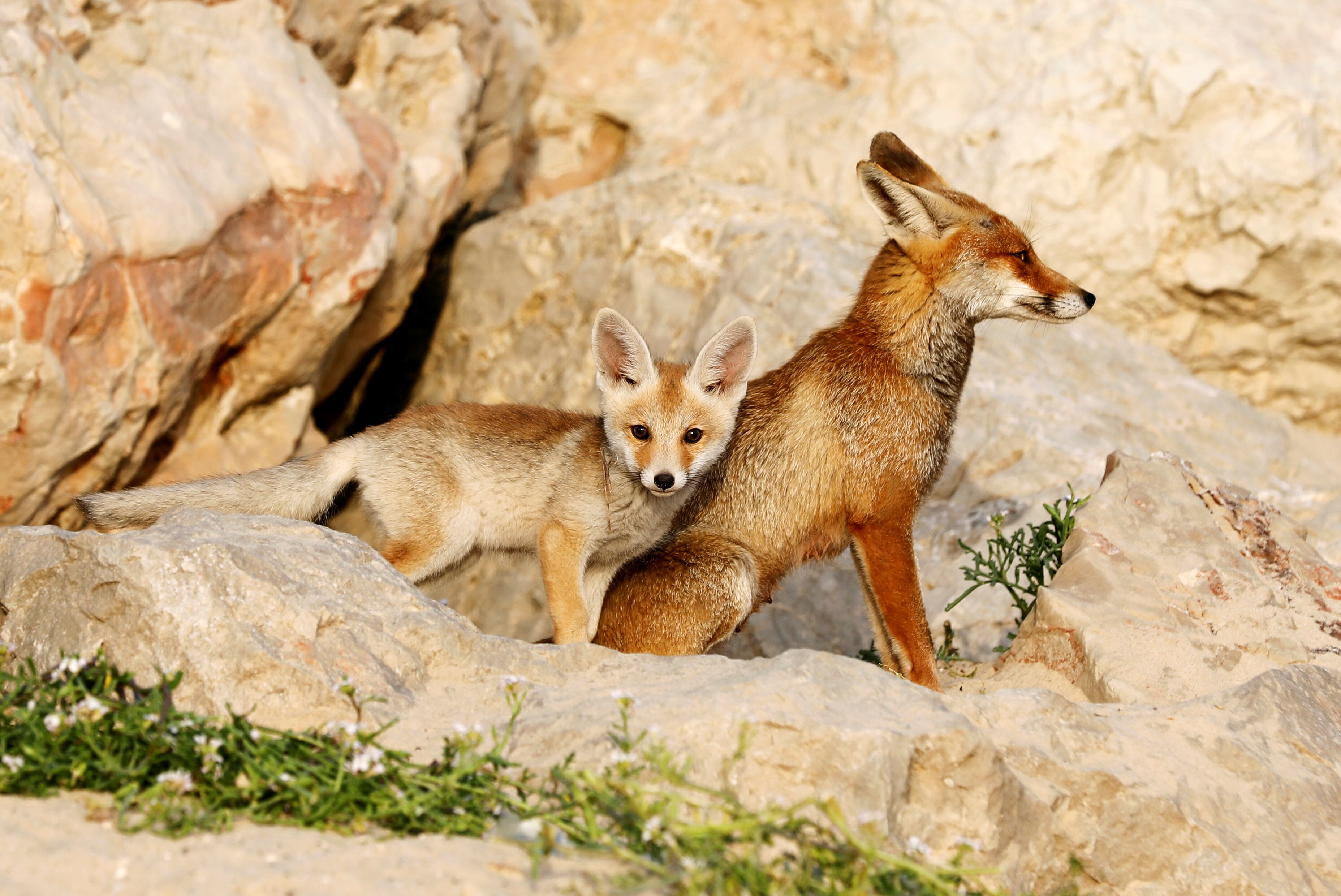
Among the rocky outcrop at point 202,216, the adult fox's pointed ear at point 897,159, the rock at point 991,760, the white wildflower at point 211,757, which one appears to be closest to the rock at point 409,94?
the rocky outcrop at point 202,216

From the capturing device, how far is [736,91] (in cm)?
984

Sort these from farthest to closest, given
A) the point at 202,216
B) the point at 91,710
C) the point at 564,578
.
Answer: the point at 202,216 < the point at 564,578 < the point at 91,710

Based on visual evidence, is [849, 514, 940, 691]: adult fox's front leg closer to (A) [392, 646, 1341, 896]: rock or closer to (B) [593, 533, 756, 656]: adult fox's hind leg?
(B) [593, 533, 756, 656]: adult fox's hind leg

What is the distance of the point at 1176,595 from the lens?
4.98m

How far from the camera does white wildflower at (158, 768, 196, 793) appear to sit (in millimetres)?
2801

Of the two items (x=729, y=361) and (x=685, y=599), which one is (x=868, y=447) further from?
(x=685, y=599)

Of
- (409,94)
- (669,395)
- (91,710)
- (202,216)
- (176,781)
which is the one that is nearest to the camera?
(176,781)

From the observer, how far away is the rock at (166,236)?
596 centimetres

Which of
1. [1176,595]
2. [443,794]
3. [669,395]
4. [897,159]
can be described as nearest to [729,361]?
[669,395]

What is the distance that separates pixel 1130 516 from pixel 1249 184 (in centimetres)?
408

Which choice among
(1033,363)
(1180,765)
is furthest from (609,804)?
(1033,363)

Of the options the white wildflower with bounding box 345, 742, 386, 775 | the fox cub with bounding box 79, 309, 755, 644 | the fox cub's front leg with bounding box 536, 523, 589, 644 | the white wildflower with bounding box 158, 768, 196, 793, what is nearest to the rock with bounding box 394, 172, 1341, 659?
the fox cub with bounding box 79, 309, 755, 644

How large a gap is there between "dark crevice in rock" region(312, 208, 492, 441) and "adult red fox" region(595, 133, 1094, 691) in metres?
4.49

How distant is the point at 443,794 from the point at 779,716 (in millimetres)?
904
